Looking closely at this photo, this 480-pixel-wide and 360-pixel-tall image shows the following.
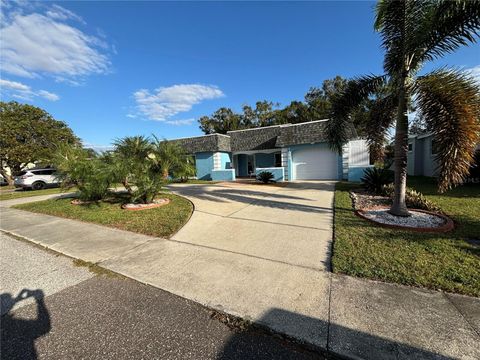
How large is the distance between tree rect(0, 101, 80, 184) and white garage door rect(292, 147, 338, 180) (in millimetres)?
20017

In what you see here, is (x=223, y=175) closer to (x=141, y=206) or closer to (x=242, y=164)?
(x=242, y=164)

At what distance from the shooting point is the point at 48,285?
10.9 ft

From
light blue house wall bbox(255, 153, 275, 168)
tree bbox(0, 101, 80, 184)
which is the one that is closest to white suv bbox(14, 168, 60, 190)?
tree bbox(0, 101, 80, 184)

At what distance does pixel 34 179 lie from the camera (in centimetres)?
1798

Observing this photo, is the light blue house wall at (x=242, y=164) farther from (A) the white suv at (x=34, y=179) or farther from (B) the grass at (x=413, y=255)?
(B) the grass at (x=413, y=255)

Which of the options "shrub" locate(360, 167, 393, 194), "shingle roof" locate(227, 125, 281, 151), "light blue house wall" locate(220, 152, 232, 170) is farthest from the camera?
"light blue house wall" locate(220, 152, 232, 170)

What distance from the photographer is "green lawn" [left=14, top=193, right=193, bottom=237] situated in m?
5.88

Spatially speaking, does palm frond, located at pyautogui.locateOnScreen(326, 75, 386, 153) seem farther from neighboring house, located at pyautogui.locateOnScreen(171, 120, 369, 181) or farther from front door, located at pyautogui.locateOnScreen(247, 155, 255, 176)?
front door, located at pyautogui.locateOnScreen(247, 155, 255, 176)

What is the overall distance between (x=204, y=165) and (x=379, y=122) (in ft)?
49.5

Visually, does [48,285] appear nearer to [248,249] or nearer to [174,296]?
[174,296]

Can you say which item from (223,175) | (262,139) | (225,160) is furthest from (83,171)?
(262,139)

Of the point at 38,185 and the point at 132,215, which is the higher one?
the point at 38,185

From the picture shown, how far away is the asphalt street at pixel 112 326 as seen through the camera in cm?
211

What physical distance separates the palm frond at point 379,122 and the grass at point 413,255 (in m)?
2.72
